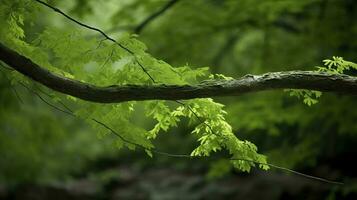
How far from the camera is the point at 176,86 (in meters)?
3.23

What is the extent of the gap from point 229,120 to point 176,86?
4.03 m

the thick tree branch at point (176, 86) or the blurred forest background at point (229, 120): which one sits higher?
the blurred forest background at point (229, 120)

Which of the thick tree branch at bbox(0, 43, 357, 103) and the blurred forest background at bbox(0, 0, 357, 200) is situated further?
the blurred forest background at bbox(0, 0, 357, 200)

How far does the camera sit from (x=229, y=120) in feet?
23.5

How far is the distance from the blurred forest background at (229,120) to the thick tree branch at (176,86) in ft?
8.36

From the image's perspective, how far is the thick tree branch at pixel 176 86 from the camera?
3.12 m

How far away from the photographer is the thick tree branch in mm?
3123

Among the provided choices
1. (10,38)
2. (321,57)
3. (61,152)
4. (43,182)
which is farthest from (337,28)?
(61,152)

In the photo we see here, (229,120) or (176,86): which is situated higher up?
(229,120)

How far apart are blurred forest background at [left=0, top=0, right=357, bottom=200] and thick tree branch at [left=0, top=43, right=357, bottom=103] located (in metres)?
2.55

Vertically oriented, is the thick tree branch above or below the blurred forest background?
below

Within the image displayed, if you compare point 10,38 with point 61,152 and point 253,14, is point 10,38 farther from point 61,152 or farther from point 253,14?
point 61,152

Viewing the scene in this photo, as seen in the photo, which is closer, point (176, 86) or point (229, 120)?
point (176, 86)

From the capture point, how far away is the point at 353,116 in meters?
6.47
